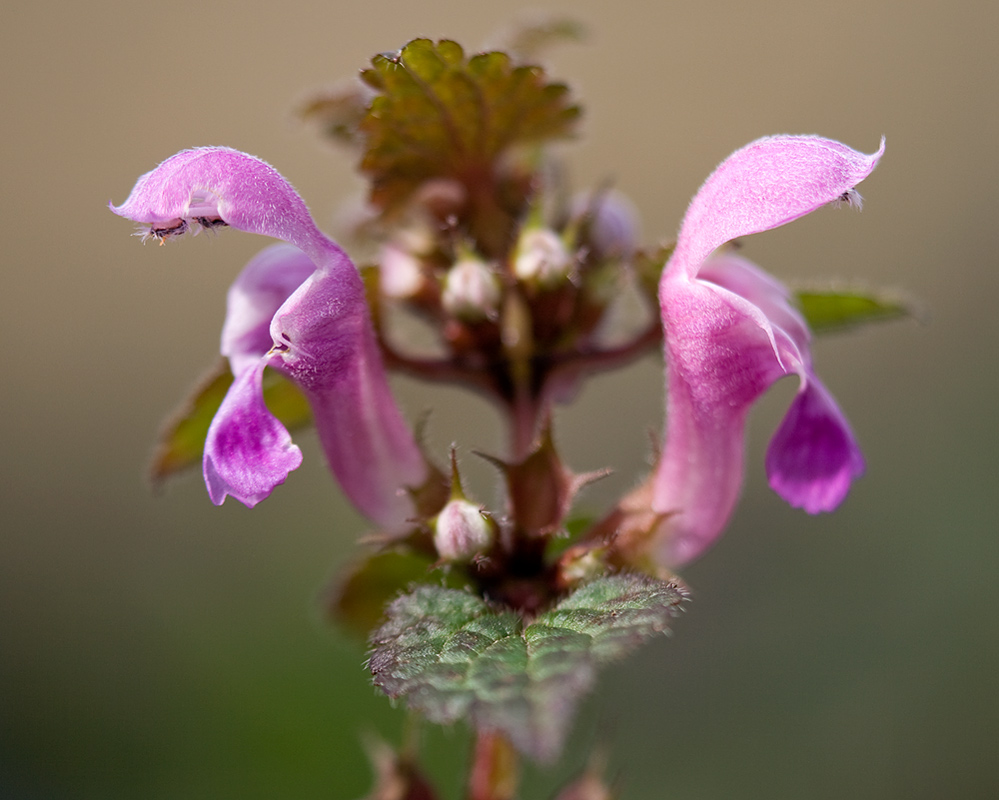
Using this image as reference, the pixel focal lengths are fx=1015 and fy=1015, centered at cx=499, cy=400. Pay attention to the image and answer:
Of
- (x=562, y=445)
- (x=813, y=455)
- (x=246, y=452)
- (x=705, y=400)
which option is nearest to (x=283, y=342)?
(x=246, y=452)

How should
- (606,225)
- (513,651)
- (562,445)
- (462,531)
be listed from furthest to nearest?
(562,445), (606,225), (462,531), (513,651)

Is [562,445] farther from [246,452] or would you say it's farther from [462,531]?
[246,452]

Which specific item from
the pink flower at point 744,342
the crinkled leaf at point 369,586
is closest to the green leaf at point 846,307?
the pink flower at point 744,342

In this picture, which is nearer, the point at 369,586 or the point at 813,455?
the point at 813,455

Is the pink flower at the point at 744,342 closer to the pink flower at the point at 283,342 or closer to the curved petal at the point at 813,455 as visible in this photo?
the curved petal at the point at 813,455

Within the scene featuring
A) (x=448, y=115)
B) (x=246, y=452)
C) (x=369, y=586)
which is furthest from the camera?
(x=369, y=586)
